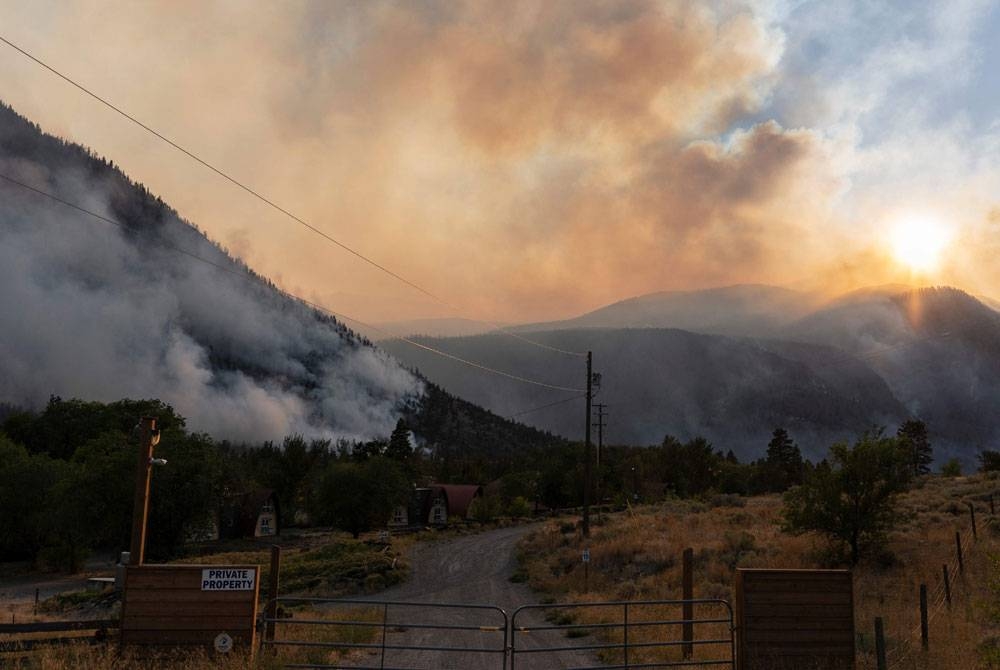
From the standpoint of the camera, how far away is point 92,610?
3581cm

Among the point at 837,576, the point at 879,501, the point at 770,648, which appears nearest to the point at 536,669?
the point at 770,648

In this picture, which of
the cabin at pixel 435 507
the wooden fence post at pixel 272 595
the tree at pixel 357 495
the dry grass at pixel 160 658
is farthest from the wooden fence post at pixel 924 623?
the cabin at pixel 435 507

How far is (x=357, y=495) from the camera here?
261ft

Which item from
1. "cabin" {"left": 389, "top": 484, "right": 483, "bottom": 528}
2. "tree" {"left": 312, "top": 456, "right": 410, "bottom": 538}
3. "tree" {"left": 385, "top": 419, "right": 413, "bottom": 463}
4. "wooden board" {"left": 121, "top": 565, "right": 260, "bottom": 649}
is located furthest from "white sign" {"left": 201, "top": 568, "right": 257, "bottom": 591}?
Answer: "tree" {"left": 385, "top": 419, "right": 413, "bottom": 463}

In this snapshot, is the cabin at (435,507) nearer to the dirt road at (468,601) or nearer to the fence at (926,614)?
the dirt road at (468,601)

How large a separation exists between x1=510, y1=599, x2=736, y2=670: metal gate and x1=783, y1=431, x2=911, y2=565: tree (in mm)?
10964

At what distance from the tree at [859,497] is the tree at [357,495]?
5401cm

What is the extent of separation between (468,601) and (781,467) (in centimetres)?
10874

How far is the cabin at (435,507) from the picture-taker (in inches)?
4461

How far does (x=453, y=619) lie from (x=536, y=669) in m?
14.2

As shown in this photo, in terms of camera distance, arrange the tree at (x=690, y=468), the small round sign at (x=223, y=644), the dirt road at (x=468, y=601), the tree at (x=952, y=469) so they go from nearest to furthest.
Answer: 1. the small round sign at (x=223, y=644)
2. the dirt road at (x=468, y=601)
3. the tree at (x=952, y=469)
4. the tree at (x=690, y=468)

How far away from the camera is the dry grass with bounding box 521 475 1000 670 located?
2048 centimetres

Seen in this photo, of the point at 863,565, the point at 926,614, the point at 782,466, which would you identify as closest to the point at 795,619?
the point at 926,614

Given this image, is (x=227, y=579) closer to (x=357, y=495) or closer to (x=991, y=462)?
(x=357, y=495)
